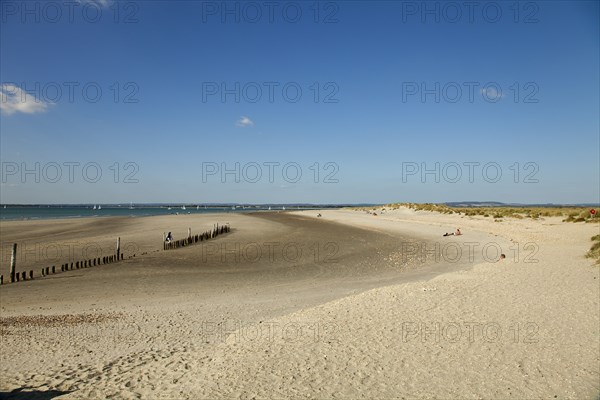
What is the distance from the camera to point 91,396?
686cm

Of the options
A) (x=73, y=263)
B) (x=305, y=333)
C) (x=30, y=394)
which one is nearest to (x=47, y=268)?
(x=73, y=263)

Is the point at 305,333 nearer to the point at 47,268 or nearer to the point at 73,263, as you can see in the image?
the point at 47,268

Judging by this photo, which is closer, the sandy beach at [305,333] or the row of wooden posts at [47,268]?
the sandy beach at [305,333]

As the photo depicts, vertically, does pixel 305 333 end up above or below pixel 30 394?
above

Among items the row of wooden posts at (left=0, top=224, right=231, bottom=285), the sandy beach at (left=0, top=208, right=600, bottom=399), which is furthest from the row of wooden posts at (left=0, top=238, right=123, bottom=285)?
the sandy beach at (left=0, top=208, right=600, bottom=399)

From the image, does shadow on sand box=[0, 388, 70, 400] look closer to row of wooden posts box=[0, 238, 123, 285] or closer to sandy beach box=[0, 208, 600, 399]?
sandy beach box=[0, 208, 600, 399]

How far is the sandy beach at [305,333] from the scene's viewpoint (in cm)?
722

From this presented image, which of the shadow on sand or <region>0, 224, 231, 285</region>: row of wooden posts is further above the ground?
<region>0, 224, 231, 285</region>: row of wooden posts

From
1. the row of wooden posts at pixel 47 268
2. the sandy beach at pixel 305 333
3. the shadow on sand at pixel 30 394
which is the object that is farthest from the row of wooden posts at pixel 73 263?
the shadow on sand at pixel 30 394

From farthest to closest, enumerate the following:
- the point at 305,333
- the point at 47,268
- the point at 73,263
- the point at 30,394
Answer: the point at 73,263
the point at 47,268
the point at 305,333
the point at 30,394

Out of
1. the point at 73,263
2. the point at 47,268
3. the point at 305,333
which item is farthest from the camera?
the point at 73,263

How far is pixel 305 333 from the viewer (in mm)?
9750

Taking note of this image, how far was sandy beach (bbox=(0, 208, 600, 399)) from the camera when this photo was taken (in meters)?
7.22

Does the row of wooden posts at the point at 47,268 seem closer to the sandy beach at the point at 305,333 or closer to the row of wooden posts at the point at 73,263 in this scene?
the row of wooden posts at the point at 73,263
